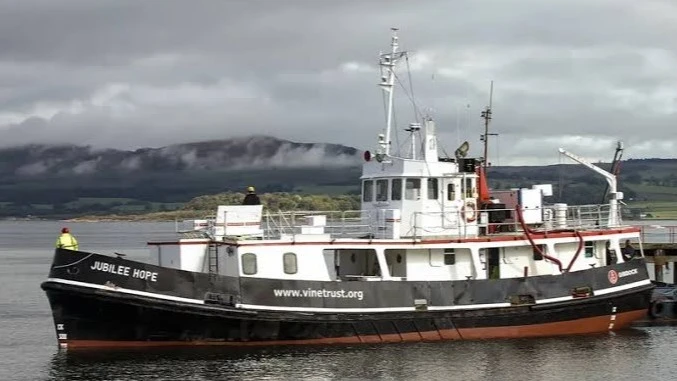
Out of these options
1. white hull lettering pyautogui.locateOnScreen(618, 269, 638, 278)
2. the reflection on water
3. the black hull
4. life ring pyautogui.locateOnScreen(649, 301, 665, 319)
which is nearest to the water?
the reflection on water

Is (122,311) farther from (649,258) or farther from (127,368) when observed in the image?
(649,258)

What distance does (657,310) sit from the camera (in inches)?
1329

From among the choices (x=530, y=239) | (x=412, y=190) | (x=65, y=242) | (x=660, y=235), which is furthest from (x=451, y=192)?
(x=660, y=235)

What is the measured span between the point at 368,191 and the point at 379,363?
6.12 metres

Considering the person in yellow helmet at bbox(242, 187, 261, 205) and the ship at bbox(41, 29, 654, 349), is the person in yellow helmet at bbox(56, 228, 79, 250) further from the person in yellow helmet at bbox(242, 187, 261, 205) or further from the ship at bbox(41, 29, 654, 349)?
the person in yellow helmet at bbox(242, 187, 261, 205)

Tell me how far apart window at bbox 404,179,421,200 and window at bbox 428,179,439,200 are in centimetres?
31

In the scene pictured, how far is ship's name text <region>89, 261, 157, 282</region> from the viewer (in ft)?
82.3

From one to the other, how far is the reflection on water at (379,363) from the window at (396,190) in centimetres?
427

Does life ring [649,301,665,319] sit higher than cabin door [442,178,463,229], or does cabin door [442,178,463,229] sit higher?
cabin door [442,178,463,229]

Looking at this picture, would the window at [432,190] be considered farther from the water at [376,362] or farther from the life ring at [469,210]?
the water at [376,362]

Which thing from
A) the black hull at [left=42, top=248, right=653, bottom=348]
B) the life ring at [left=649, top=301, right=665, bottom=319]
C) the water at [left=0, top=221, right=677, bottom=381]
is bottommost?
the water at [left=0, top=221, right=677, bottom=381]

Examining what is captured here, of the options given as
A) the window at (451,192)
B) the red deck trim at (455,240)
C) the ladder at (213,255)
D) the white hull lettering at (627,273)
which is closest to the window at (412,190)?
the window at (451,192)

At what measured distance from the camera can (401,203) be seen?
94.3 feet

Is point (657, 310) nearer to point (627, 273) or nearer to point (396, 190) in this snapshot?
point (627, 273)
